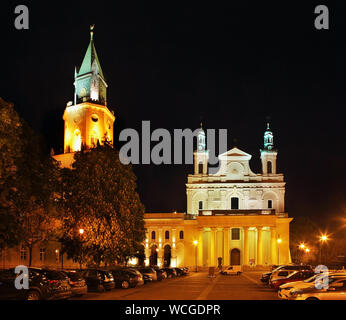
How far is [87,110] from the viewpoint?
6397cm

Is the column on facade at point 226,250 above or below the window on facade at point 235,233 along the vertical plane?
below

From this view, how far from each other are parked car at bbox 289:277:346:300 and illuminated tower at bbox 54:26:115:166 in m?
46.9

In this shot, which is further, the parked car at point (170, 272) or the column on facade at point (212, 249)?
the column on facade at point (212, 249)

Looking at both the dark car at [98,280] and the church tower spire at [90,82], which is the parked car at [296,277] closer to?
the dark car at [98,280]

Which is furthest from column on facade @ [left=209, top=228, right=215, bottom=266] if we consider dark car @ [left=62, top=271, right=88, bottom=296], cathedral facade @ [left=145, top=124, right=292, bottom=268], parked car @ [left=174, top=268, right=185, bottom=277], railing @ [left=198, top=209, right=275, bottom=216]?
dark car @ [left=62, top=271, right=88, bottom=296]

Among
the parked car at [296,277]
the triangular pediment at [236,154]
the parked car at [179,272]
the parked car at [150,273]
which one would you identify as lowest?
the parked car at [179,272]

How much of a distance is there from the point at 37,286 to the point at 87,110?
44.4 metres

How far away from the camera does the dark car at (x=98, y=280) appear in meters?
29.5

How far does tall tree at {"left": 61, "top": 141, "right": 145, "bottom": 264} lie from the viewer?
38.5 m

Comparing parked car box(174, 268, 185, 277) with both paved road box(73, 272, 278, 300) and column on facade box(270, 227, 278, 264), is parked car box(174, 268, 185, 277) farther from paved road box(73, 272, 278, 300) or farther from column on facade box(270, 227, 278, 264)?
column on facade box(270, 227, 278, 264)

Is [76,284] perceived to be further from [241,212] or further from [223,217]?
[241,212]

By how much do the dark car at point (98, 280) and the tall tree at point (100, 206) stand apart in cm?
763

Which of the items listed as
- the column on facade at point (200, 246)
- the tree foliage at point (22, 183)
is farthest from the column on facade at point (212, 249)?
the tree foliage at point (22, 183)

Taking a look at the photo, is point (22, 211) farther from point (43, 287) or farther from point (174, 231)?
point (174, 231)
